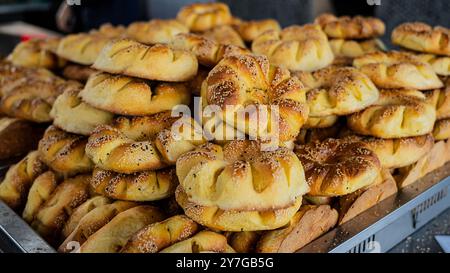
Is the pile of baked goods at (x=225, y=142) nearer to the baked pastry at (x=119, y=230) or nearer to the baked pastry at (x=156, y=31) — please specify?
the baked pastry at (x=119, y=230)

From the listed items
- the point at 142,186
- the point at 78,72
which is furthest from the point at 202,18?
the point at 142,186

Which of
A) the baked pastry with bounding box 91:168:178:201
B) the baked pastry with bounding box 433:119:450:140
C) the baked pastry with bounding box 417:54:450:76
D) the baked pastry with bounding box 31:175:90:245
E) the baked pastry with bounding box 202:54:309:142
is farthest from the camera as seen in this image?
the baked pastry with bounding box 417:54:450:76

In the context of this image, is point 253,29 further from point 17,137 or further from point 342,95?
point 17,137

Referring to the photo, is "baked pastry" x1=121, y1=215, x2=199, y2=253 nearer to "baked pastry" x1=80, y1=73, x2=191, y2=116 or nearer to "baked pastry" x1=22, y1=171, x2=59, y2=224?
"baked pastry" x1=80, y1=73, x2=191, y2=116

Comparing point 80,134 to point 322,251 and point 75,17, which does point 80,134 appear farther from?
point 75,17

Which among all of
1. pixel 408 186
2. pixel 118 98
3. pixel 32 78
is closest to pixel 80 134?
pixel 118 98

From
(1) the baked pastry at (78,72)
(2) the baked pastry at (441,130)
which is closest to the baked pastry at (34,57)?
(1) the baked pastry at (78,72)

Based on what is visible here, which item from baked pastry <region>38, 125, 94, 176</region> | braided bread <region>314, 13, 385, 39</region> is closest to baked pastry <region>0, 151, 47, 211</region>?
baked pastry <region>38, 125, 94, 176</region>
